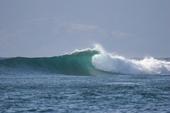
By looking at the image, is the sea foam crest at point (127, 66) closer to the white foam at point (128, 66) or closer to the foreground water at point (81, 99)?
the white foam at point (128, 66)

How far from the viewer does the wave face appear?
6569 centimetres

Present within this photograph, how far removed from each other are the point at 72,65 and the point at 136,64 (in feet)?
37.1

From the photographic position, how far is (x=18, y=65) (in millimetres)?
65938

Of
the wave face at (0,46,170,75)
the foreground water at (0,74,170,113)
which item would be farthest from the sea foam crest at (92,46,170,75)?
the foreground water at (0,74,170,113)

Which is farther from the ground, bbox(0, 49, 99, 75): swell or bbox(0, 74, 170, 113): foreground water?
bbox(0, 49, 99, 75): swell

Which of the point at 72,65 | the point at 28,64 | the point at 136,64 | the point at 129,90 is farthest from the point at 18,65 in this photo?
the point at 129,90

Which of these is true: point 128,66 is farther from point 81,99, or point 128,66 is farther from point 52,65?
point 81,99

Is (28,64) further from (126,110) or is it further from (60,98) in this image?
(126,110)

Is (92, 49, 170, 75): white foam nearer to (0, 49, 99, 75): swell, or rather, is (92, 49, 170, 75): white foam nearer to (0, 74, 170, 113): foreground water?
(0, 49, 99, 75): swell

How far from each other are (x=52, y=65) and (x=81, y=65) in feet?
10.5

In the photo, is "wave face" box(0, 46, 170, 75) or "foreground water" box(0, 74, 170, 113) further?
"wave face" box(0, 46, 170, 75)

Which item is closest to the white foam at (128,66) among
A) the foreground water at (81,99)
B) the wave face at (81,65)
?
the wave face at (81,65)

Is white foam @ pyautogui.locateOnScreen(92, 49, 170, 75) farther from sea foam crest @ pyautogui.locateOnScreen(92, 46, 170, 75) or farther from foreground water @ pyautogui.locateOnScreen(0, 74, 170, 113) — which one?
foreground water @ pyautogui.locateOnScreen(0, 74, 170, 113)

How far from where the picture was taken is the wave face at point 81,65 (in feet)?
216
